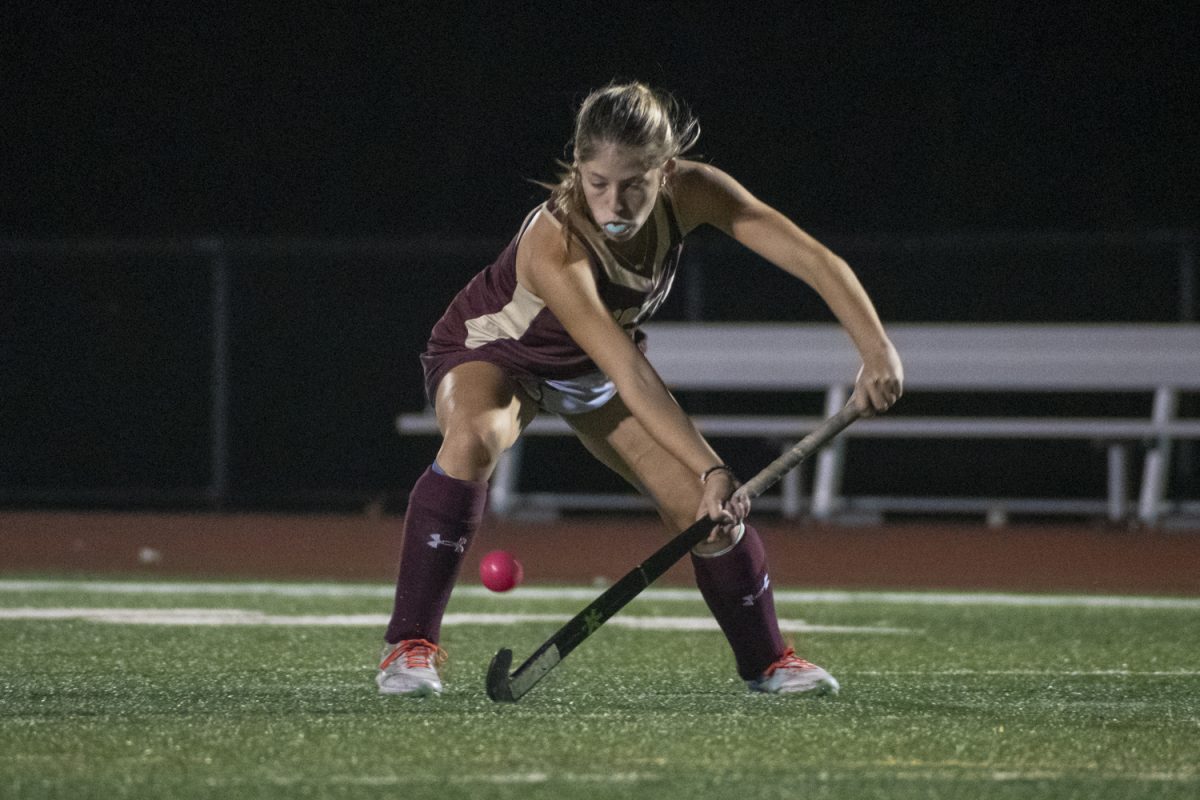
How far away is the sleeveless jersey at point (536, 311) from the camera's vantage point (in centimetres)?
497

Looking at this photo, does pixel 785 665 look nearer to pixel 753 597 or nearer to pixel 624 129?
pixel 753 597

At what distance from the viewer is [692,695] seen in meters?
5.16

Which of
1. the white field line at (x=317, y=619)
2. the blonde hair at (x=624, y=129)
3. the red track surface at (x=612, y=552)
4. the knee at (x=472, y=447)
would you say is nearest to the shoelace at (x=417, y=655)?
the knee at (x=472, y=447)

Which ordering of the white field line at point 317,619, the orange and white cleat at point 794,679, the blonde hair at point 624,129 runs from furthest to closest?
the white field line at point 317,619, the orange and white cleat at point 794,679, the blonde hair at point 624,129

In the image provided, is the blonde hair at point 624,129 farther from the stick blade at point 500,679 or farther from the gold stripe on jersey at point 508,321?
the stick blade at point 500,679

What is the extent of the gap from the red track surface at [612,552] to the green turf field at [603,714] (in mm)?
2230

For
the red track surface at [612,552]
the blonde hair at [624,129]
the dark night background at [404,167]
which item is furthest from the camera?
the dark night background at [404,167]

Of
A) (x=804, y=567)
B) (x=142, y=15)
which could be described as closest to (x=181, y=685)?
(x=804, y=567)

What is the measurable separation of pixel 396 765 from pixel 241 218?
14.9 meters

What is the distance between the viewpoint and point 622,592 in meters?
4.94

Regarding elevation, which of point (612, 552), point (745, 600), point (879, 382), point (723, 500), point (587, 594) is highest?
point (879, 382)

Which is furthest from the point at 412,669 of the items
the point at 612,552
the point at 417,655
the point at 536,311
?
the point at 612,552

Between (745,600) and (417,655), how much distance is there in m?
0.81

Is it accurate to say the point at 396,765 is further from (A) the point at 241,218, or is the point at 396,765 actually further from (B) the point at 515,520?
(A) the point at 241,218
